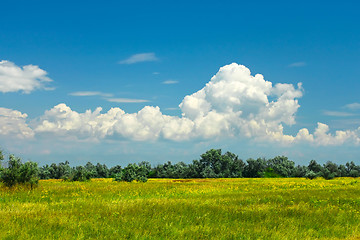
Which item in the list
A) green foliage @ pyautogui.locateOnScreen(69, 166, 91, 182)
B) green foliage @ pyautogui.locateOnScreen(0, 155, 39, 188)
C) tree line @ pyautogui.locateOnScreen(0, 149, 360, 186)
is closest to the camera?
green foliage @ pyautogui.locateOnScreen(0, 155, 39, 188)

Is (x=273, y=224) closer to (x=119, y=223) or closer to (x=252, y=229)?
(x=252, y=229)

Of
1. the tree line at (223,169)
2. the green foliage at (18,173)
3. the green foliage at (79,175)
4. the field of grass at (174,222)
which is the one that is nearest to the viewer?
the field of grass at (174,222)

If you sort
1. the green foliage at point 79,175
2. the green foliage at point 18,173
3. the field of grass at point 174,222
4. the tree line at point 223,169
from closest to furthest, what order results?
the field of grass at point 174,222, the green foliage at point 18,173, the green foliage at point 79,175, the tree line at point 223,169

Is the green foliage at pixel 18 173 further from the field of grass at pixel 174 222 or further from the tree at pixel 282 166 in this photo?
the tree at pixel 282 166

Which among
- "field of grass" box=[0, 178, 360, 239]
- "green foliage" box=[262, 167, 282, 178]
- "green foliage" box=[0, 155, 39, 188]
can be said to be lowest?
"green foliage" box=[262, 167, 282, 178]

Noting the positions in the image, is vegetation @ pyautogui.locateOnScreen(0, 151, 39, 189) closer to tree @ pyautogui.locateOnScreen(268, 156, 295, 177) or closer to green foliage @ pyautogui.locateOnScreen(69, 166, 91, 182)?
green foliage @ pyautogui.locateOnScreen(69, 166, 91, 182)

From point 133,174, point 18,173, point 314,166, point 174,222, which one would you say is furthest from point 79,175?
point 314,166

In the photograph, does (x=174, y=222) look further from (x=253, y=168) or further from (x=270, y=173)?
(x=270, y=173)

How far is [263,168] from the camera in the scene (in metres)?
95.3

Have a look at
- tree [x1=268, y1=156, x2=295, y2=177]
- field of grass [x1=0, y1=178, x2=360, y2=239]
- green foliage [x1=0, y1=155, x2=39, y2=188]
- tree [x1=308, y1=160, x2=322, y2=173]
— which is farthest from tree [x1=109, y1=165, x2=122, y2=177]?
field of grass [x1=0, y1=178, x2=360, y2=239]

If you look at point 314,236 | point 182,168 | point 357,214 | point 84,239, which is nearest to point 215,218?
point 314,236

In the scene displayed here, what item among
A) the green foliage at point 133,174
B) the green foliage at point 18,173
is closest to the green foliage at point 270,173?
the green foliage at point 133,174

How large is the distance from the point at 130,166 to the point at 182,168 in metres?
44.2

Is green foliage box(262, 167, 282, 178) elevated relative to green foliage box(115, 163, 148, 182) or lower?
lower
